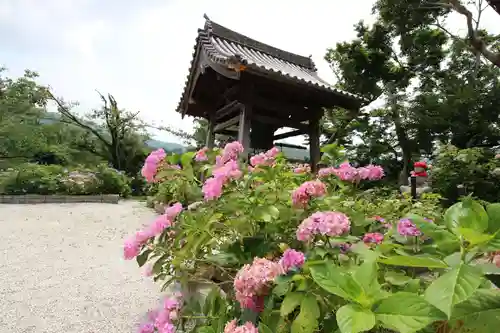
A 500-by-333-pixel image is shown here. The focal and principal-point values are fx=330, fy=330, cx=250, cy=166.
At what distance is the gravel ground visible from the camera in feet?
A: 6.51

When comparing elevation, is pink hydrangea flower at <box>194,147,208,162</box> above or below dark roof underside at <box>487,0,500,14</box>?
below

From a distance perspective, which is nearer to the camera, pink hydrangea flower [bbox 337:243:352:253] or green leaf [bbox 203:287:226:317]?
pink hydrangea flower [bbox 337:243:352:253]

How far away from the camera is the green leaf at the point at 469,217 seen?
564 millimetres

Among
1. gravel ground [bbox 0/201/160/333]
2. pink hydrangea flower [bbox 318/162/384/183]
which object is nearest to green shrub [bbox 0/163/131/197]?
gravel ground [bbox 0/201/160/333]

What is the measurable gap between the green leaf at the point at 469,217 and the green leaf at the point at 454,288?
110 mm

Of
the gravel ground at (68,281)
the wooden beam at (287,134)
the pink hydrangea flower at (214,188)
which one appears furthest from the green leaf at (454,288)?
the wooden beam at (287,134)

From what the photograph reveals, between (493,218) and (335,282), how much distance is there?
0.30m

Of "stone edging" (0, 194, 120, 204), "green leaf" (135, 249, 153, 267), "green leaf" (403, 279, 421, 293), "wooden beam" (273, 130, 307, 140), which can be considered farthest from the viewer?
"stone edging" (0, 194, 120, 204)

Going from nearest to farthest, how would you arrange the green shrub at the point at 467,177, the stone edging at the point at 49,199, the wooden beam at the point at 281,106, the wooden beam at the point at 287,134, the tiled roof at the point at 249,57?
the tiled roof at the point at 249,57, the wooden beam at the point at 281,106, the wooden beam at the point at 287,134, the green shrub at the point at 467,177, the stone edging at the point at 49,199

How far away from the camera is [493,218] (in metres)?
0.58

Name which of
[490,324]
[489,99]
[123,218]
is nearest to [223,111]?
[123,218]

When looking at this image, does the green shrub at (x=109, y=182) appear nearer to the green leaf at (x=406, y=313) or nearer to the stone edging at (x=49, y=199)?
the stone edging at (x=49, y=199)

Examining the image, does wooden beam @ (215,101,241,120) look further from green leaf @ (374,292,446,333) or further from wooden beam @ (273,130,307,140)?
green leaf @ (374,292,446,333)

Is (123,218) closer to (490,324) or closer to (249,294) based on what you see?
(249,294)
